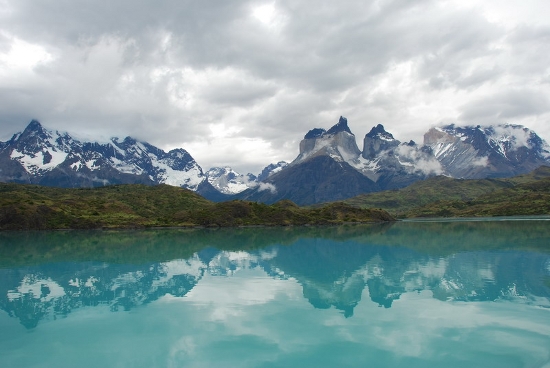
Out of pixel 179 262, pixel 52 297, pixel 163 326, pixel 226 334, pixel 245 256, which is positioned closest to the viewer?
pixel 226 334

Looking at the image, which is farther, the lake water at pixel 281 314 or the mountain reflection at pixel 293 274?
the mountain reflection at pixel 293 274

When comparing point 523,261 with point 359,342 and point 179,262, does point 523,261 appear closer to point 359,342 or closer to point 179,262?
point 359,342

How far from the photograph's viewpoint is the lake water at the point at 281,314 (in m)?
26.4

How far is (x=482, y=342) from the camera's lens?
2811 cm

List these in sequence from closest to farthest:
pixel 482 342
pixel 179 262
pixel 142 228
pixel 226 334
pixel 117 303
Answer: pixel 482 342
pixel 226 334
pixel 117 303
pixel 179 262
pixel 142 228

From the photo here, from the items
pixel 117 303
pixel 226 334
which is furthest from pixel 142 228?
pixel 226 334

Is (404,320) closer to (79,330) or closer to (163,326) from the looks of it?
(163,326)

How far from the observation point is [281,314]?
1427 inches

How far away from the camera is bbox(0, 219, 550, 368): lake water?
26375 millimetres

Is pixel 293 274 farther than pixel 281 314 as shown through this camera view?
Yes

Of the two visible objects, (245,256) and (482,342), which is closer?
(482,342)

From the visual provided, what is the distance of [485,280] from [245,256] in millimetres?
46672

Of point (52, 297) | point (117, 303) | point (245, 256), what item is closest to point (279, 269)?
point (245, 256)

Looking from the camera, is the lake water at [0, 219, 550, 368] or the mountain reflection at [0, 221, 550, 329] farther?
the mountain reflection at [0, 221, 550, 329]
